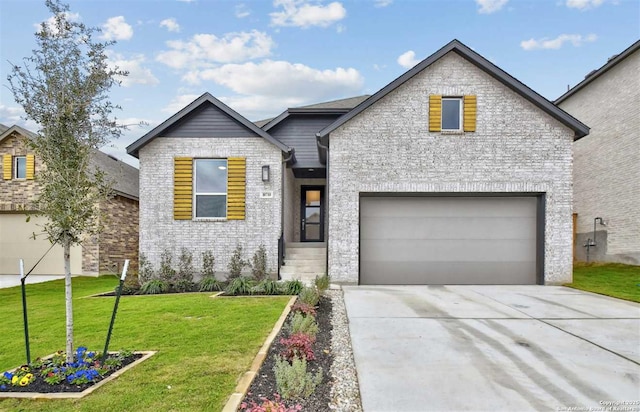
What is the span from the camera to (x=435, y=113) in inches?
372

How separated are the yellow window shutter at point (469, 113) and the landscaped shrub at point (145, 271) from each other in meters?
9.57

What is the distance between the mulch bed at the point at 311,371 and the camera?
2.93 m

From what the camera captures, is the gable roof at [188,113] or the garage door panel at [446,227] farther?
the gable roof at [188,113]

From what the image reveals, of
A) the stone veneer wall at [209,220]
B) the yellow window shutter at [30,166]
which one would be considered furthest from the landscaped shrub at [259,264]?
the yellow window shutter at [30,166]

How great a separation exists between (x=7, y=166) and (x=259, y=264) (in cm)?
1150

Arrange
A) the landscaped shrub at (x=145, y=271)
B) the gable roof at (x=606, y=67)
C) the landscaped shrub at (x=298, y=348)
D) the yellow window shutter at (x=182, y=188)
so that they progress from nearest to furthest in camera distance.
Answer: the landscaped shrub at (x=298, y=348)
the landscaped shrub at (x=145, y=271)
the yellow window shutter at (x=182, y=188)
the gable roof at (x=606, y=67)

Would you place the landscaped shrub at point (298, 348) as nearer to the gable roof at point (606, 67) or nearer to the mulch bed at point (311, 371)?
the mulch bed at point (311, 371)

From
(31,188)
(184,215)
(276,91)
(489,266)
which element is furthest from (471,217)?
(276,91)

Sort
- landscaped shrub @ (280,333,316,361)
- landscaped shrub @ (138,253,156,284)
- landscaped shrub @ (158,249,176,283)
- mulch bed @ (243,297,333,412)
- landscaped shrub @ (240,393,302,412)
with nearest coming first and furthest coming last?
landscaped shrub @ (240,393,302,412), mulch bed @ (243,297,333,412), landscaped shrub @ (280,333,316,361), landscaped shrub @ (158,249,176,283), landscaped shrub @ (138,253,156,284)

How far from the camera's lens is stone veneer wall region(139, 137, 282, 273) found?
1002 centimetres

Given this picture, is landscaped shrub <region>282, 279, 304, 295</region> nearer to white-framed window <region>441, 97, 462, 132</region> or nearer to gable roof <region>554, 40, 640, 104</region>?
white-framed window <region>441, 97, 462, 132</region>

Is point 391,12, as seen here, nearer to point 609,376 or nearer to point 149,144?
point 149,144

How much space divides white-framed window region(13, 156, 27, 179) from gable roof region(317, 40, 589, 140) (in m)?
12.2

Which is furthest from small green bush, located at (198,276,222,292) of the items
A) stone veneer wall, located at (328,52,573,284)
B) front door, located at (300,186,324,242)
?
front door, located at (300,186,324,242)
